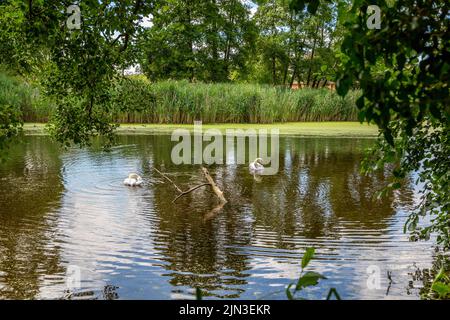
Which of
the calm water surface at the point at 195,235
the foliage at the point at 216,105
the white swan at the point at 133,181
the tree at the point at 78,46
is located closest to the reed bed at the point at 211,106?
the foliage at the point at 216,105

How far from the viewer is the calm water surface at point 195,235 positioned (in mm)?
4645

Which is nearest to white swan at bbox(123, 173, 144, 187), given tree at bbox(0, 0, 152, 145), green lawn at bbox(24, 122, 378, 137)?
tree at bbox(0, 0, 152, 145)

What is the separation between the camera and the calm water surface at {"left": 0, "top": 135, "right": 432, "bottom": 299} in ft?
15.2

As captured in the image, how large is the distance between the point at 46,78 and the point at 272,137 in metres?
13.1

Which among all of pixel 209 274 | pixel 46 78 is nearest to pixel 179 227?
pixel 209 274

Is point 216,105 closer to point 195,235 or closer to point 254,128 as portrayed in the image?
point 254,128

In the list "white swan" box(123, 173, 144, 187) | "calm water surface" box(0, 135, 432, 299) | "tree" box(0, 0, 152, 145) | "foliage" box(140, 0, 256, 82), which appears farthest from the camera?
"foliage" box(140, 0, 256, 82)

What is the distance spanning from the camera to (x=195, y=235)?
20.9 ft

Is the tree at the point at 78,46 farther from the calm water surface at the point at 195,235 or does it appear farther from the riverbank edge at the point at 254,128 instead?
the riverbank edge at the point at 254,128

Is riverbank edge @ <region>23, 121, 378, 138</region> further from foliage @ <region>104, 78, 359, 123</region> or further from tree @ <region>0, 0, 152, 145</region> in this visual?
tree @ <region>0, 0, 152, 145</region>

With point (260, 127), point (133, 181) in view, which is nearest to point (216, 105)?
point (260, 127)

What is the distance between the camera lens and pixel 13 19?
16.9 feet

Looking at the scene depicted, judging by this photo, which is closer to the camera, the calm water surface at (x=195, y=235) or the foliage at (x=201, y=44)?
the calm water surface at (x=195, y=235)
